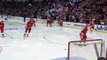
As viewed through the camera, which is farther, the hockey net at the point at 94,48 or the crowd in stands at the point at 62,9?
the crowd in stands at the point at 62,9

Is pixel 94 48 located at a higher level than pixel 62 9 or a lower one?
lower

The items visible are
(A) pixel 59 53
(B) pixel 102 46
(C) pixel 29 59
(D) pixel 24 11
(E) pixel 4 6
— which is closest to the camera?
(B) pixel 102 46

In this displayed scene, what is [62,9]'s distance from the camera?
23.3 metres

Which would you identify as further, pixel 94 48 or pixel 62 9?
pixel 62 9

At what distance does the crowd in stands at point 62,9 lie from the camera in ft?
60.5

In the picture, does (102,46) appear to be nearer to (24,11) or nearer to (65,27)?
(65,27)

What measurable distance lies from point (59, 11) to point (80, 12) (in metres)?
3.32

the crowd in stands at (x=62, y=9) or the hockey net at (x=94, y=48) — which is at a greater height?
the crowd in stands at (x=62, y=9)

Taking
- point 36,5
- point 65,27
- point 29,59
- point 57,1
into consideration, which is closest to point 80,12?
point 65,27

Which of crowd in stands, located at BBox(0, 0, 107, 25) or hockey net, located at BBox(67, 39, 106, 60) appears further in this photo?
crowd in stands, located at BBox(0, 0, 107, 25)

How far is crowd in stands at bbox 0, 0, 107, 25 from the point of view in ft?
60.5

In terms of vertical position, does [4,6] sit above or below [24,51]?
above

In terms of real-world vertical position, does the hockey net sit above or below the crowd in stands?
below

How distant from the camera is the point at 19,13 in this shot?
95.1 ft
